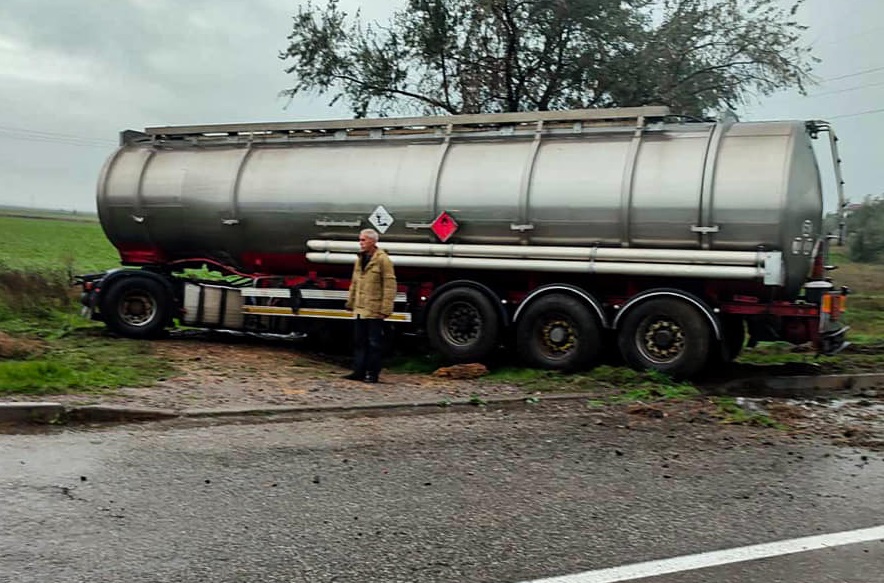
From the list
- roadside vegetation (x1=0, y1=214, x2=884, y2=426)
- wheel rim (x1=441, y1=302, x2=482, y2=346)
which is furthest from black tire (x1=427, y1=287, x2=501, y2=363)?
roadside vegetation (x1=0, y1=214, x2=884, y2=426)

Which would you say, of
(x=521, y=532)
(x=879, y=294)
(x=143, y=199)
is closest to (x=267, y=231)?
(x=143, y=199)

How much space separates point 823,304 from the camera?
35.3 feet

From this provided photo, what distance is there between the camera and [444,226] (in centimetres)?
1197

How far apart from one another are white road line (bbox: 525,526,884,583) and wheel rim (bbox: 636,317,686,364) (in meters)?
5.43

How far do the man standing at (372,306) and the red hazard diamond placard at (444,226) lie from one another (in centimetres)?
147

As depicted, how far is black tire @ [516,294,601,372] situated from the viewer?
11133 mm

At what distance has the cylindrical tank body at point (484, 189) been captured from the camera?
34.7 ft

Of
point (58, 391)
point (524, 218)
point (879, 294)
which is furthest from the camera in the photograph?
point (879, 294)

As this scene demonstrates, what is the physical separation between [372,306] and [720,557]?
6283 millimetres

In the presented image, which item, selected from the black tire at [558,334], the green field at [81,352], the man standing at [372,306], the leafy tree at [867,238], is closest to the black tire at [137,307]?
the green field at [81,352]

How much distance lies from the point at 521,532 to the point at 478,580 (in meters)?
0.79

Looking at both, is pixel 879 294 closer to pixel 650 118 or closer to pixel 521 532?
pixel 650 118

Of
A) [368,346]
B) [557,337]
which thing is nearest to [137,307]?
[368,346]

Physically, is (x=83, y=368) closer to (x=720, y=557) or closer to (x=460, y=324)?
(x=460, y=324)
